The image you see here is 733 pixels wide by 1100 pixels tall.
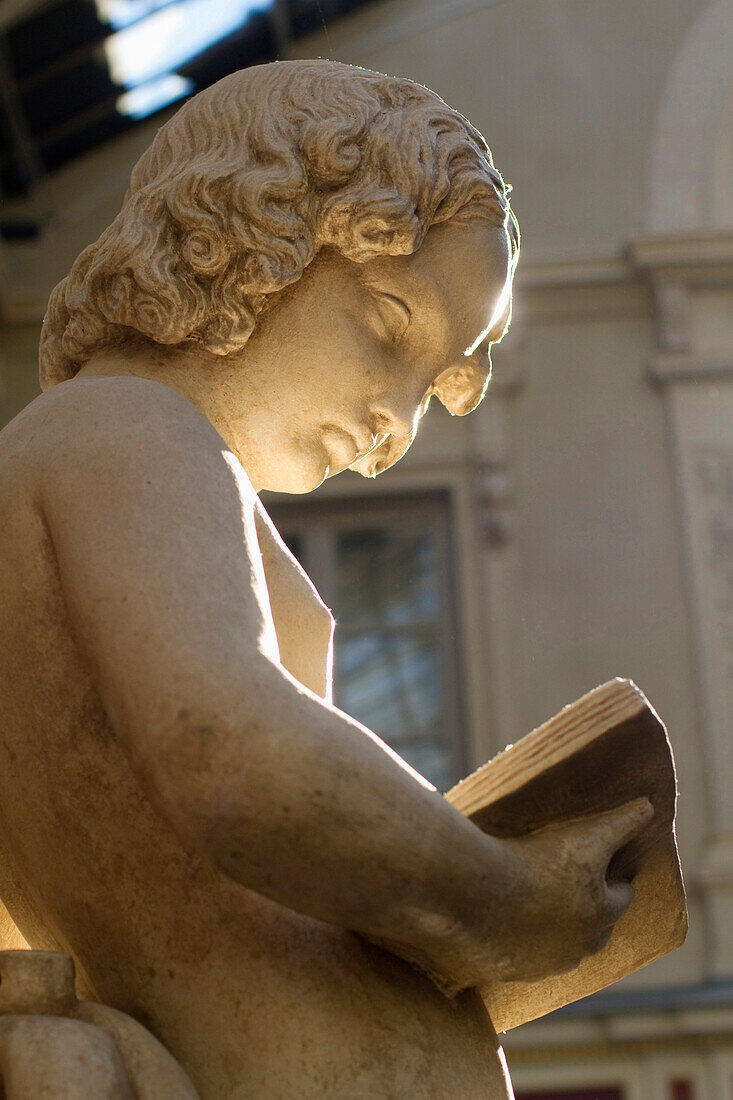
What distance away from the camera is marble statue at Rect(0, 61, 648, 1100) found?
0.98 meters

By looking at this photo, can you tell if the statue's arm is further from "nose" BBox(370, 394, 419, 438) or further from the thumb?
"nose" BBox(370, 394, 419, 438)

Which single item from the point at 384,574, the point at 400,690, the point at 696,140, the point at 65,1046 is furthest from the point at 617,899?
the point at 696,140

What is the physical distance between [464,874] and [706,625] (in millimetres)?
6377

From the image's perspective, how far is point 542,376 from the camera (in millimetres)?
7867

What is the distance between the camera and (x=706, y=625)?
720 cm

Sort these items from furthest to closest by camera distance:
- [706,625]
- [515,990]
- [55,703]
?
[706,625]
[515,990]
[55,703]

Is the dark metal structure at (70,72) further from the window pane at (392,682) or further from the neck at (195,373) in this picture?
the neck at (195,373)

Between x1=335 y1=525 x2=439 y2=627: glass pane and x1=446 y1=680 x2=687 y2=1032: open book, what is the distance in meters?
6.48

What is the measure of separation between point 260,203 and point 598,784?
1.88 feet

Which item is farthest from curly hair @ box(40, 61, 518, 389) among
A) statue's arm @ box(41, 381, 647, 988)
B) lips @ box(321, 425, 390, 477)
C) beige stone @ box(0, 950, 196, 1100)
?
beige stone @ box(0, 950, 196, 1100)

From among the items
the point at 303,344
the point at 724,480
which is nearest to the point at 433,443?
the point at 724,480

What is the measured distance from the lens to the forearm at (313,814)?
0.96 meters

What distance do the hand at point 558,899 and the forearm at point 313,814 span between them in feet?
0.22

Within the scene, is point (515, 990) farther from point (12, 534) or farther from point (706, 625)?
point (706, 625)
